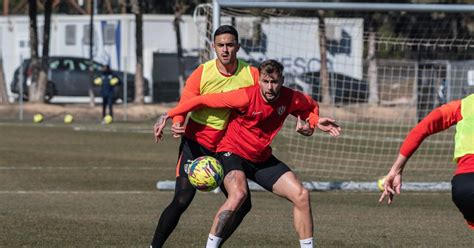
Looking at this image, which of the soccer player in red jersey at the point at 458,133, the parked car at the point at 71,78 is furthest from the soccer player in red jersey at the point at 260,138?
the parked car at the point at 71,78

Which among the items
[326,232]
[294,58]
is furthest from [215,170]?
[294,58]

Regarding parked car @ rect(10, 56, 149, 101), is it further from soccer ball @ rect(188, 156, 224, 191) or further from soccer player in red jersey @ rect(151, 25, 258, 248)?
soccer ball @ rect(188, 156, 224, 191)

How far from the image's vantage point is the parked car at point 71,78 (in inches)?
1708

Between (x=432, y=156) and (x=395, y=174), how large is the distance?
644 inches

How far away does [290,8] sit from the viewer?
17.4 m

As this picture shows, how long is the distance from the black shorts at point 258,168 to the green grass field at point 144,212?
5.01ft

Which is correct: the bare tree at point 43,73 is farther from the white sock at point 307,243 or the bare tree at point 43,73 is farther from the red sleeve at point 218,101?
the white sock at point 307,243

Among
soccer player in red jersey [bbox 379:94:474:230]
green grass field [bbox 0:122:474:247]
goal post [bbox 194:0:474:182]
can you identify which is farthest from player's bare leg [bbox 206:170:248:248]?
goal post [bbox 194:0:474:182]

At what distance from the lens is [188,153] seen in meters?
9.51

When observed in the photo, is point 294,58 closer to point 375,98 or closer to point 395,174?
point 375,98

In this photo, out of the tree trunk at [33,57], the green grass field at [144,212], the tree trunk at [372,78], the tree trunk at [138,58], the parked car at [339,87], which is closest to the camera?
the green grass field at [144,212]

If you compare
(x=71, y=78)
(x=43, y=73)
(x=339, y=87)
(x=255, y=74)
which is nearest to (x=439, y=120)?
(x=255, y=74)

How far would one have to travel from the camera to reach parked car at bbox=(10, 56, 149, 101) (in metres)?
43.4

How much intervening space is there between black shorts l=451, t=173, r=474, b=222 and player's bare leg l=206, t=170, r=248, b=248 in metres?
2.42
